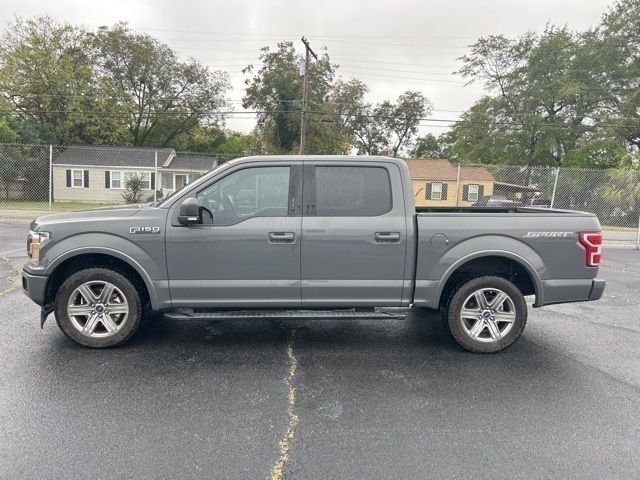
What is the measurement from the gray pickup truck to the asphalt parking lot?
430 mm

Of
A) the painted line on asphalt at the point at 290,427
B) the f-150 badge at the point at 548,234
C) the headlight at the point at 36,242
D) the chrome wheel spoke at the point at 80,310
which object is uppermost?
the f-150 badge at the point at 548,234

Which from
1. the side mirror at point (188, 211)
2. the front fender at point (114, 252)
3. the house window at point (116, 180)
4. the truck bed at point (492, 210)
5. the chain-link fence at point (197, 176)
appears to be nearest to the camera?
the side mirror at point (188, 211)

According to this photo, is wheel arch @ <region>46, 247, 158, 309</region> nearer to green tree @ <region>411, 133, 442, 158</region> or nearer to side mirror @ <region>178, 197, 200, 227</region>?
side mirror @ <region>178, 197, 200, 227</region>

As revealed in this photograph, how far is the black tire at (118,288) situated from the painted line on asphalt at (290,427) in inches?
62.3

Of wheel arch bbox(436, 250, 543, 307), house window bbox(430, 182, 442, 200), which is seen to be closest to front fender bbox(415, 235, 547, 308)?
wheel arch bbox(436, 250, 543, 307)

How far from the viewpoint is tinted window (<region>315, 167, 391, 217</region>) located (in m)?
4.43

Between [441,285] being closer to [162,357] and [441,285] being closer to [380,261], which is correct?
[380,261]

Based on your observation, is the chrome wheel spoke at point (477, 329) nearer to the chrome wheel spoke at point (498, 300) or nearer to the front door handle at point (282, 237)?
the chrome wheel spoke at point (498, 300)

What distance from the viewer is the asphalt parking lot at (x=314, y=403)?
9.02 ft

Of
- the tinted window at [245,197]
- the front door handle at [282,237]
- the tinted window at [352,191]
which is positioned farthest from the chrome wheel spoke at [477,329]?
the tinted window at [245,197]

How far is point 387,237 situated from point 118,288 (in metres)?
2.67

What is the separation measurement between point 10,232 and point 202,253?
1192 centimetres

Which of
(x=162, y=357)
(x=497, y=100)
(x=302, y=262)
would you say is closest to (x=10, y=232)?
(x=162, y=357)

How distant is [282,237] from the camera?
14.1 feet
